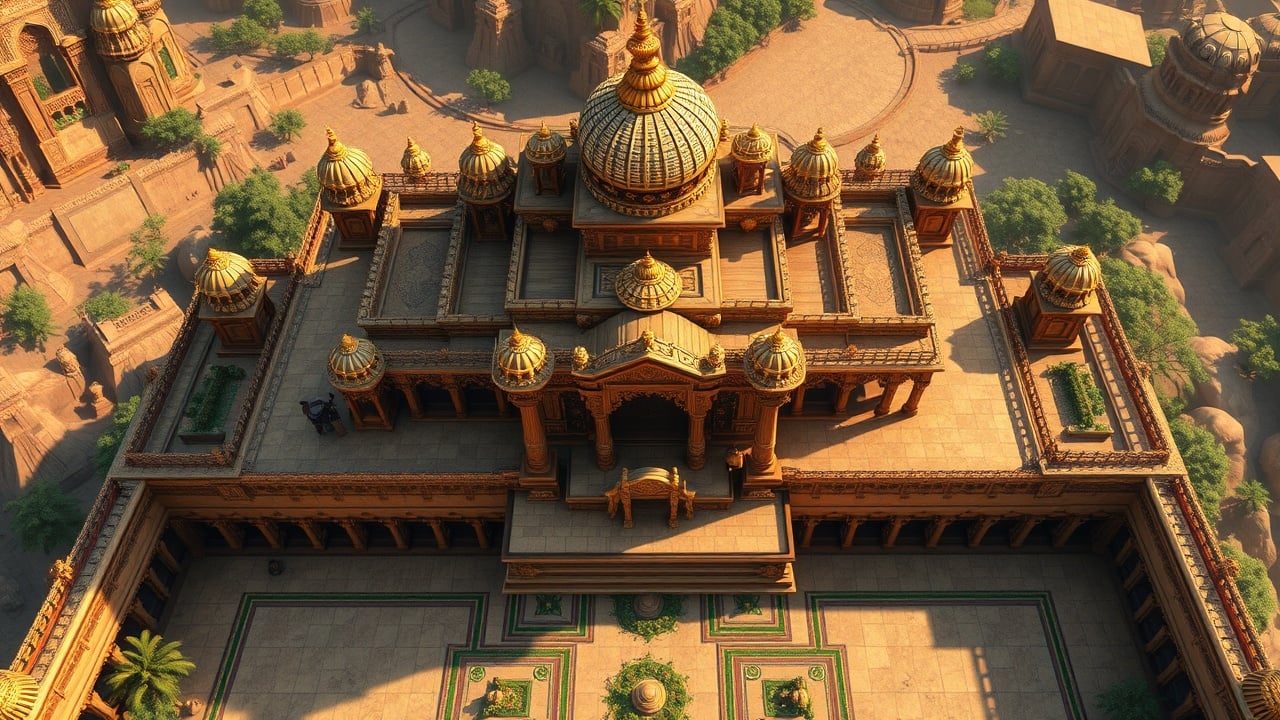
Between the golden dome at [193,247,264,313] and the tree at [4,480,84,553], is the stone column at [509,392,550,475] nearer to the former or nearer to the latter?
the golden dome at [193,247,264,313]

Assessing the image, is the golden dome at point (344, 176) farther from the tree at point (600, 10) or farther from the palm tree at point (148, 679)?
the tree at point (600, 10)

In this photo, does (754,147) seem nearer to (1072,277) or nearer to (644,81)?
(644,81)

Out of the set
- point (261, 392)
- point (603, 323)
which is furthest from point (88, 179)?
point (603, 323)

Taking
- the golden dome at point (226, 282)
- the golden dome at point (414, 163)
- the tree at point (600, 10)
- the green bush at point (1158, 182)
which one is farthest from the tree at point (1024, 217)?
the golden dome at point (226, 282)

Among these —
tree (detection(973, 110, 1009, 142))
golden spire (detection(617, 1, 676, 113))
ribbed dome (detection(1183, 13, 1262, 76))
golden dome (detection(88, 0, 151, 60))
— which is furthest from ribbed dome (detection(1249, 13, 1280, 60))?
golden dome (detection(88, 0, 151, 60))

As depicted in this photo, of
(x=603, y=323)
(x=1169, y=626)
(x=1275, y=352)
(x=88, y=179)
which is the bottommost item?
(x=1169, y=626)

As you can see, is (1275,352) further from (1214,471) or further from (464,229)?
(464,229)
